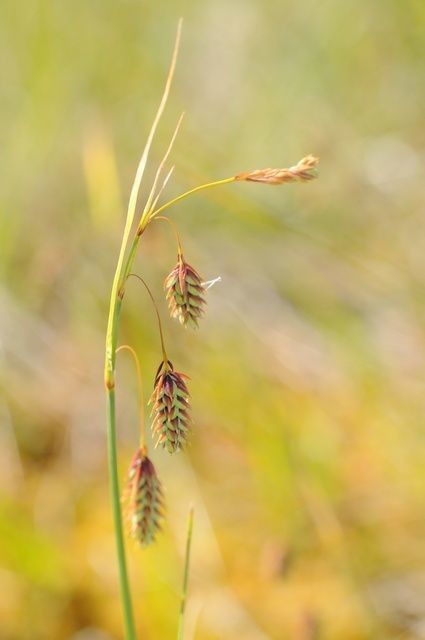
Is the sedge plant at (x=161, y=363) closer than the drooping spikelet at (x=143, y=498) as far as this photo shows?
Yes

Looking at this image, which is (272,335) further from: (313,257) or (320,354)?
(313,257)

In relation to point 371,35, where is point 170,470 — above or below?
below

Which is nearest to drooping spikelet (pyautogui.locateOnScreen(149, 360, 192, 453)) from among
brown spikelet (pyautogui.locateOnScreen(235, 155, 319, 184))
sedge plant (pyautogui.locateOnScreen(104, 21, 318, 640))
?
sedge plant (pyautogui.locateOnScreen(104, 21, 318, 640))

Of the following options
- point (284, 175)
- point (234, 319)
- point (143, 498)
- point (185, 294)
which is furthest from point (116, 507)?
point (234, 319)

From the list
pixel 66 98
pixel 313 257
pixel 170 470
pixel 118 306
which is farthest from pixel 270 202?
pixel 118 306

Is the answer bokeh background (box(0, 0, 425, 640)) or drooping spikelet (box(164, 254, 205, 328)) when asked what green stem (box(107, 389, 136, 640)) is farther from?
bokeh background (box(0, 0, 425, 640))

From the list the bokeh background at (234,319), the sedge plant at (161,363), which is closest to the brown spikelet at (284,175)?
the sedge plant at (161,363)

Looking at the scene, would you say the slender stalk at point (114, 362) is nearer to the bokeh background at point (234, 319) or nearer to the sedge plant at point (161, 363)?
the sedge plant at point (161, 363)
